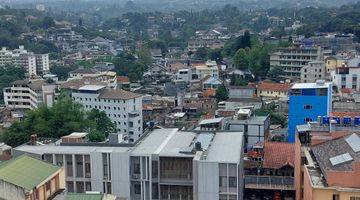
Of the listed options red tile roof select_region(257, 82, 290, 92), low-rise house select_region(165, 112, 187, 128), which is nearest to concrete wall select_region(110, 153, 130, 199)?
low-rise house select_region(165, 112, 187, 128)

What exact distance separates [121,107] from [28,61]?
3431 centimetres

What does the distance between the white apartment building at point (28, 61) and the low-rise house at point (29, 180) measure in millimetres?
54910

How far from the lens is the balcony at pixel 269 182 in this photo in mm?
22172

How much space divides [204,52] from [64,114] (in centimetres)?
4629

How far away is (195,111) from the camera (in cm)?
4294

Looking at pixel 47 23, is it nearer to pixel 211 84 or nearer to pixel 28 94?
pixel 28 94

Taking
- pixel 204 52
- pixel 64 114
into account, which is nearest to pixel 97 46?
pixel 204 52

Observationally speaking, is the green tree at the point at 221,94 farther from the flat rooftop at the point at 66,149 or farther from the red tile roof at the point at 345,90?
the flat rooftop at the point at 66,149

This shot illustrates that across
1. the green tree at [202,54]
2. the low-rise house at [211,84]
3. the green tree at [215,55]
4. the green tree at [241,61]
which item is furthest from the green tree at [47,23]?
the low-rise house at [211,84]

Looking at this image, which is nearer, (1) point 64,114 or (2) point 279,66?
(1) point 64,114

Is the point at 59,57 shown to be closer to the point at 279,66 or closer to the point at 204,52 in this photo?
the point at 204,52

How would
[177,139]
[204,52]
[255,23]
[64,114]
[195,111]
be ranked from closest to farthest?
[177,139], [64,114], [195,111], [204,52], [255,23]

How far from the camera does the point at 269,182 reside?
2266 cm

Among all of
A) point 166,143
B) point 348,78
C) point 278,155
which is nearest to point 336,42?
point 348,78
